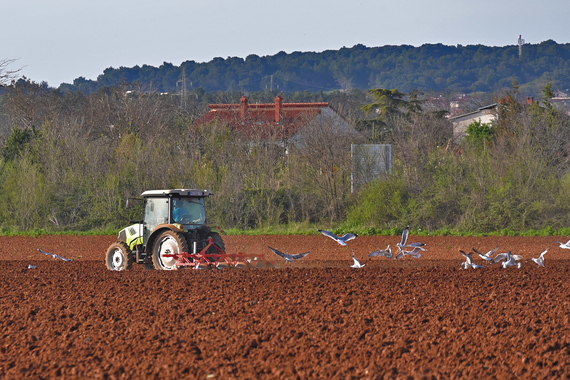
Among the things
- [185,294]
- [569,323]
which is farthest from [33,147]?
[569,323]

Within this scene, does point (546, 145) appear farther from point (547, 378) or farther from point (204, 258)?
point (547, 378)

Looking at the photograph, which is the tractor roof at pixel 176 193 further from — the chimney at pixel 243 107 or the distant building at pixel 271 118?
the chimney at pixel 243 107

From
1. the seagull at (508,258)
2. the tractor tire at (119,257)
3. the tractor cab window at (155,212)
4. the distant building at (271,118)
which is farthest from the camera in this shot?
the distant building at (271,118)

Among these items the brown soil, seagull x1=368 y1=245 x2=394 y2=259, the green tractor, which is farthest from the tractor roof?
seagull x1=368 y1=245 x2=394 y2=259

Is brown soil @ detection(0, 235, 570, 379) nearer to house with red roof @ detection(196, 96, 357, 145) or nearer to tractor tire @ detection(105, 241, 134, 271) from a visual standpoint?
tractor tire @ detection(105, 241, 134, 271)

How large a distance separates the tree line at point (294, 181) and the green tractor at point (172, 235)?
37.7 feet

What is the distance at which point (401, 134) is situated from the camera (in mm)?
37031

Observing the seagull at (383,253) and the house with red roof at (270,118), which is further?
the house with red roof at (270,118)

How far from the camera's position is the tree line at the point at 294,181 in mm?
27672

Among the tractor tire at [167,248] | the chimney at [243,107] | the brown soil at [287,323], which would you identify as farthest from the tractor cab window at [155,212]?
the chimney at [243,107]

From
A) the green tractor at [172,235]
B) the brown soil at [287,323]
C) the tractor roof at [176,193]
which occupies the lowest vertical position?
the brown soil at [287,323]

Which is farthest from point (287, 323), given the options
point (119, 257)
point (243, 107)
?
point (243, 107)

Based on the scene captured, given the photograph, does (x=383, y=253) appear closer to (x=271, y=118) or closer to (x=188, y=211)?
(x=188, y=211)

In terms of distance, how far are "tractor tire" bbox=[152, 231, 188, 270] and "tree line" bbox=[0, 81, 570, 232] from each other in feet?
39.3
